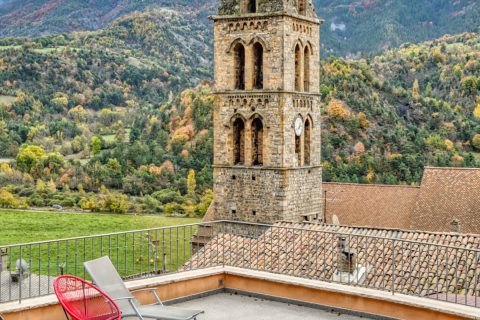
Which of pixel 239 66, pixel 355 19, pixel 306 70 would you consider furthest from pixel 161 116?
pixel 355 19

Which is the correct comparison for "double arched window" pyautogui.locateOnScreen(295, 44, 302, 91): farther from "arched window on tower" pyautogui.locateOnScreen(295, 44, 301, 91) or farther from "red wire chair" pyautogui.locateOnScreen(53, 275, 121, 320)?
"red wire chair" pyautogui.locateOnScreen(53, 275, 121, 320)

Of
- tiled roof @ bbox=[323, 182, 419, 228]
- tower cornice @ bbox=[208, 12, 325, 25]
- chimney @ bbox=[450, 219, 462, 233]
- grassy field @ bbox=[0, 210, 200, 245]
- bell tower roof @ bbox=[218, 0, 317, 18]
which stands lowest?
grassy field @ bbox=[0, 210, 200, 245]

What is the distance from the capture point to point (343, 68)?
51812mm

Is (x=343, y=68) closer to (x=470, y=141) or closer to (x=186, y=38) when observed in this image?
(x=470, y=141)

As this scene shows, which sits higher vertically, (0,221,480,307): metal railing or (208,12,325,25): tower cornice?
(208,12,325,25): tower cornice

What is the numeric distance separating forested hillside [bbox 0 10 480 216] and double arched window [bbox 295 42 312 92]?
37.2 feet

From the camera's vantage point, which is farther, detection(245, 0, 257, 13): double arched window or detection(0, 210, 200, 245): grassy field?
detection(0, 210, 200, 245): grassy field

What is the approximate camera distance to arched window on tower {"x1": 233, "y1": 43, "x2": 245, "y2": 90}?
92.9 feet

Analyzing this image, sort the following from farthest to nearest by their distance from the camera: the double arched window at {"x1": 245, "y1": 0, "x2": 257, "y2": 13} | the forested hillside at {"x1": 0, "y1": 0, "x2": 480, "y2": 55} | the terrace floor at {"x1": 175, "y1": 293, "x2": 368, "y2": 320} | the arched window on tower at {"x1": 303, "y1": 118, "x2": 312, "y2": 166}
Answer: the forested hillside at {"x1": 0, "y1": 0, "x2": 480, "y2": 55}, the arched window on tower at {"x1": 303, "y1": 118, "x2": 312, "y2": 166}, the double arched window at {"x1": 245, "y1": 0, "x2": 257, "y2": 13}, the terrace floor at {"x1": 175, "y1": 293, "x2": 368, "y2": 320}

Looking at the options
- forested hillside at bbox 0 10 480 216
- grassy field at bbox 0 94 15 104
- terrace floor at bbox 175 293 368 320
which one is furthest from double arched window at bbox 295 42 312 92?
grassy field at bbox 0 94 15 104

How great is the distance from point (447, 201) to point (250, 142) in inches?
255

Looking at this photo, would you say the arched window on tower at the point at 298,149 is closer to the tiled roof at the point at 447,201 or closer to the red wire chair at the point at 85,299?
the tiled roof at the point at 447,201

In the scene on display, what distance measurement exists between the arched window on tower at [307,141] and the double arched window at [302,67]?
3.96 feet

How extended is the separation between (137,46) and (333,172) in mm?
62171
